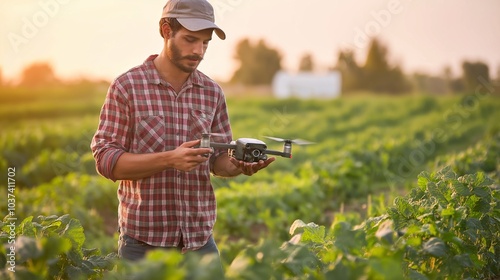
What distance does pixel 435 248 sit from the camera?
2613 millimetres

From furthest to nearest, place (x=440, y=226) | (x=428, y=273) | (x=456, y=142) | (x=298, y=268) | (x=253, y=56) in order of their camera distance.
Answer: (x=253, y=56) < (x=456, y=142) < (x=440, y=226) < (x=428, y=273) < (x=298, y=268)

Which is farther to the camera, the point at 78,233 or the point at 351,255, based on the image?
the point at 78,233

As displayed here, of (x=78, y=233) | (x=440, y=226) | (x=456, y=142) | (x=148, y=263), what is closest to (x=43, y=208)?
(x=78, y=233)

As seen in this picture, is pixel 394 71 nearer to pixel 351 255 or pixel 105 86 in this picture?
pixel 105 86

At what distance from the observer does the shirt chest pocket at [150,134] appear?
3.19 meters

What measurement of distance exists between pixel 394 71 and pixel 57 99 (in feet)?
93.1

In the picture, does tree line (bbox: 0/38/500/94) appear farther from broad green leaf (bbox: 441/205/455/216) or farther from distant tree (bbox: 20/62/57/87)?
broad green leaf (bbox: 441/205/455/216)

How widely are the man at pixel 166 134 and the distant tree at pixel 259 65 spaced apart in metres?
55.4

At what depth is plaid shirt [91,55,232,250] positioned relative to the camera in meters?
3.17

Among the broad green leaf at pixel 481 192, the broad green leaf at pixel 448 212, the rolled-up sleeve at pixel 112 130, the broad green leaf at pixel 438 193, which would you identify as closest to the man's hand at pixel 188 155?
the rolled-up sleeve at pixel 112 130

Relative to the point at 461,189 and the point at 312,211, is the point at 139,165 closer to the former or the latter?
the point at 461,189

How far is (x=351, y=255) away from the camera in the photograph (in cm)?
241

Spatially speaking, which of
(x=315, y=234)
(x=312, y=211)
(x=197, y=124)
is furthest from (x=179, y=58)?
(x=312, y=211)

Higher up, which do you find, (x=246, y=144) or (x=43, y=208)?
(x=246, y=144)
